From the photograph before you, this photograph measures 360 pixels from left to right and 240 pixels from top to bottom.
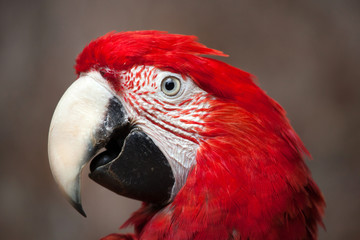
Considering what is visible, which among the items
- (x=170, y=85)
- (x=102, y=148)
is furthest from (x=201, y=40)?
(x=102, y=148)

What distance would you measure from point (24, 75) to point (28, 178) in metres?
0.62

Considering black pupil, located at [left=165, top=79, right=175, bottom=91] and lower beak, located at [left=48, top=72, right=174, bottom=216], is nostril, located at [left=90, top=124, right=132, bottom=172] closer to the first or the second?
lower beak, located at [left=48, top=72, right=174, bottom=216]

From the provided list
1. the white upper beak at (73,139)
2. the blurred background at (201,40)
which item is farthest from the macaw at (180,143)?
the blurred background at (201,40)

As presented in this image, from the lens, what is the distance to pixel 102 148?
0.87 meters

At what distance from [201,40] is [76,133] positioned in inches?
55.9

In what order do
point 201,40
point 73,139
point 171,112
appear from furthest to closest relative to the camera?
point 201,40, point 171,112, point 73,139

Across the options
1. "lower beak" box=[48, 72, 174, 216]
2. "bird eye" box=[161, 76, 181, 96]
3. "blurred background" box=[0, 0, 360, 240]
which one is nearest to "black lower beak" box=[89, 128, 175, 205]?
"lower beak" box=[48, 72, 174, 216]

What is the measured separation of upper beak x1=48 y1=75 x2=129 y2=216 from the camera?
0.81m

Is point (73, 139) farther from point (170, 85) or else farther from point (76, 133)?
point (170, 85)

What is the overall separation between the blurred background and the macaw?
1.19 metres

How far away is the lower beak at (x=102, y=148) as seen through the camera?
816mm

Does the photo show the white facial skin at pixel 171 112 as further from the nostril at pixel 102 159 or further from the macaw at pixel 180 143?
the nostril at pixel 102 159

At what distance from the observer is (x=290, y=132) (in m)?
0.95

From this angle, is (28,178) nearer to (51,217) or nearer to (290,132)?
(51,217)
